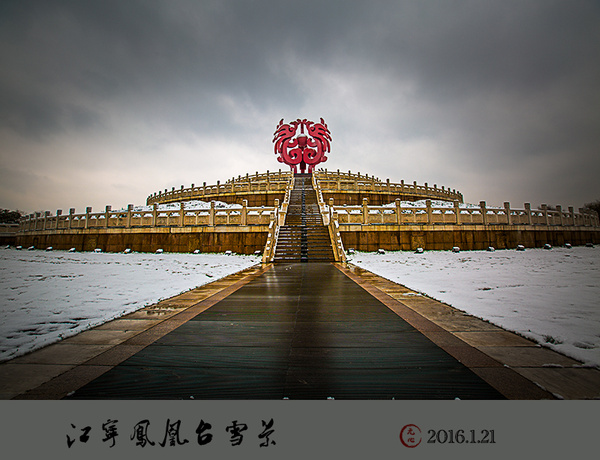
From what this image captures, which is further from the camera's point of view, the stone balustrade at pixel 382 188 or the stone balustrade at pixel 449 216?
the stone balustrade at pixel 382 188

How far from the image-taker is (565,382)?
2045 mm

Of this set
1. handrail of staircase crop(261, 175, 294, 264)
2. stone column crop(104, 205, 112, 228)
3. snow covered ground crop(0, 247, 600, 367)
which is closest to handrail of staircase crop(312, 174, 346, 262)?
handrail of staircase crop(261, 175, 294, 264)

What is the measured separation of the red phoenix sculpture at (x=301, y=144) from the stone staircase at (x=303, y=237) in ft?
36.7

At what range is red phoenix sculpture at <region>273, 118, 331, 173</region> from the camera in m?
30.5

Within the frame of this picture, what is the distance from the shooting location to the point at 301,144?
30812mm

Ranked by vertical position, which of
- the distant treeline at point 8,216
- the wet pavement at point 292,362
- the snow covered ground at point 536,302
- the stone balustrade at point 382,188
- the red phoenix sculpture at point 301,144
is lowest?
the wet pavement at point 292,362

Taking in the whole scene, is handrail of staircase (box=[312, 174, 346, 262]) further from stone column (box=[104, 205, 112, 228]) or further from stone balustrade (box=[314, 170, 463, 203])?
stone column (box=[104, 205, 112, 228])

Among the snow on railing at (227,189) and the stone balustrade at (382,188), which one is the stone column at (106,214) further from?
the stone balustrade at (382,188)

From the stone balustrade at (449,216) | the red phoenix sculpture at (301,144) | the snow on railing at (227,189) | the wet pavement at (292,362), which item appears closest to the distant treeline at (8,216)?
the snow on railing at (227,189)

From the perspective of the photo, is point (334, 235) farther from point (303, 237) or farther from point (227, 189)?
point (227, 189)

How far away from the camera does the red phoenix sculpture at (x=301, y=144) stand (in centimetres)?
3052

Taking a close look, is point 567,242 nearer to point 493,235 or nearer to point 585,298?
point 493,235

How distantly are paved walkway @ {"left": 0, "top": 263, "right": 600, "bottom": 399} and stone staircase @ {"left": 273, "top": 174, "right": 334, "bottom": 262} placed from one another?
27.4 ft

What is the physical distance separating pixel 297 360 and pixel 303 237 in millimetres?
12057
